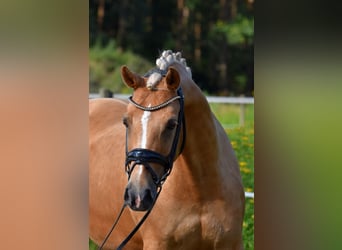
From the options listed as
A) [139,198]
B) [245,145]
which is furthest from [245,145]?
[139,198]

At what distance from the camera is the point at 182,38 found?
191 inches

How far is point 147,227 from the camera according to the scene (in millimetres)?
2104

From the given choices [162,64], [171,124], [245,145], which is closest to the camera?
[171,124]

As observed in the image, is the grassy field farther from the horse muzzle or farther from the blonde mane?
the horse muzzle

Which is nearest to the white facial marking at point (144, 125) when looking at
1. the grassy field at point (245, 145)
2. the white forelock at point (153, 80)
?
the white forelock at point (153, 80)

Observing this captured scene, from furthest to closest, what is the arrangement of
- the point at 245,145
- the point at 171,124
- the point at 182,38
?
the point at 182,38
the point at 245,145
the point at 171,124

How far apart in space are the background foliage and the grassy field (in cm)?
34

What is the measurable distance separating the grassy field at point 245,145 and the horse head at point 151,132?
1192 mm

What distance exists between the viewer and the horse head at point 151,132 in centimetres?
172

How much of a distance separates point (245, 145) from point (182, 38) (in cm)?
164

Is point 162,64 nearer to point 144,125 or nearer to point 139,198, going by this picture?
point 144,125
